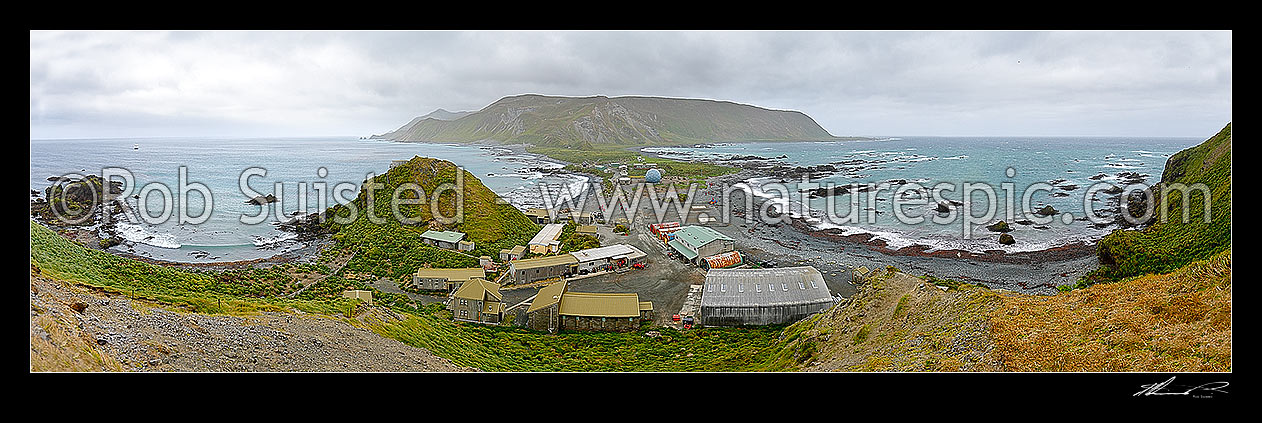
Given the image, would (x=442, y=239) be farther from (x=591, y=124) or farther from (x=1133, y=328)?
(x=591, y=124)

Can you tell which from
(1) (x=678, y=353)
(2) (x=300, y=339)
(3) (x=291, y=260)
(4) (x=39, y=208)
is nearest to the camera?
(2) (x=300, y=339)

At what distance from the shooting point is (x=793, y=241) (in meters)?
24.0

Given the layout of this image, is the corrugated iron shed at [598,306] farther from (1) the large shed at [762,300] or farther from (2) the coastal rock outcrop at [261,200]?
(2) the coastal rock outcrop at [261,200]

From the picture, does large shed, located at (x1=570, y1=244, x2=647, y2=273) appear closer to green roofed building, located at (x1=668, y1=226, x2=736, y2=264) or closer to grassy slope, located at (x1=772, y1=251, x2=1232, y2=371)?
green roofed building, located at (x1=668, y1=226, x2=736, y2=264)

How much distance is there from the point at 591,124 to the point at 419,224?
111m

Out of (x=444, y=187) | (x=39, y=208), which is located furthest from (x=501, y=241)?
(x=39, y=208)

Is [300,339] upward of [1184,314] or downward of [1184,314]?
downward

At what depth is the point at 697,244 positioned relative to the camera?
19.1 meters

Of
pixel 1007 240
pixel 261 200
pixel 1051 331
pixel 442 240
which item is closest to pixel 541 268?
pixel 442 240

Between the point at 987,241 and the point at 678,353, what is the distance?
63.0 feet

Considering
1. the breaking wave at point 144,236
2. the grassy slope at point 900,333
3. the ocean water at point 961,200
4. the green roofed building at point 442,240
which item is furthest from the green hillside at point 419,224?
the ocean water at point 961,200

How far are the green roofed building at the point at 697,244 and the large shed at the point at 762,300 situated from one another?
4891mm

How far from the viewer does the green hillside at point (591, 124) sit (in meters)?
129

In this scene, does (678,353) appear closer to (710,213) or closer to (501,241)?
(501,241)
